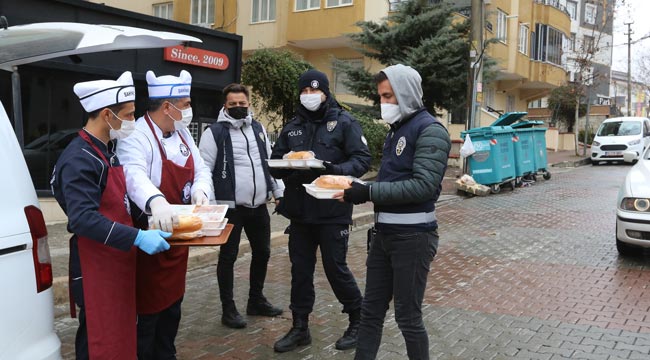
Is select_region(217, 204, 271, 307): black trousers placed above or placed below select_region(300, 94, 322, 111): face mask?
below

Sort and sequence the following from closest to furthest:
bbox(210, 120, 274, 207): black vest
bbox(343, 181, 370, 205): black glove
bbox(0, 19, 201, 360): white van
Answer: bbox(0, 19, 201, 360): white van, bbox(343, 181, 370, 205): black glove, bbox(210, 120, 274, 207): black vest

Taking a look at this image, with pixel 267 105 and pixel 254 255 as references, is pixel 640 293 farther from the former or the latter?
pixel 267 105

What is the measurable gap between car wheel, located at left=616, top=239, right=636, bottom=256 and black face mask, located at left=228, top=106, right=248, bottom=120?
207 inches

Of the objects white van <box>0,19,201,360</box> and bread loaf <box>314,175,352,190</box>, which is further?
bread loaf <box>314,175,352,190</box>

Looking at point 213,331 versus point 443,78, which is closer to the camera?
point 213,331

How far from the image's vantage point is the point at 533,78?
31.7 meters

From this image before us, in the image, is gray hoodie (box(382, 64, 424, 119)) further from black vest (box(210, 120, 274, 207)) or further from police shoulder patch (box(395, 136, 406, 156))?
black vest (box(210, 120, 274, 207))

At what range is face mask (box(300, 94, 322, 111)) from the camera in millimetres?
4414

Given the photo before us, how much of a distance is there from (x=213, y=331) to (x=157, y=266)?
67.2 inches

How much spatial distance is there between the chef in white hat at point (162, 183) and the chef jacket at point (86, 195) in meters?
0.30

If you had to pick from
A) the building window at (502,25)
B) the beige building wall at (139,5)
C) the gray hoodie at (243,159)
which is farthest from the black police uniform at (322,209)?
the building window at (502,25)

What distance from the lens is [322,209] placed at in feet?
14.2

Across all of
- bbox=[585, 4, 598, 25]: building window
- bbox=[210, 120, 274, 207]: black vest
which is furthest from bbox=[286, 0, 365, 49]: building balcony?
bbox=[585, 4, 598, 25]: building window

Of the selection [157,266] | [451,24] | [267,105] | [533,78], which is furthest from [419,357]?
[533,78]
